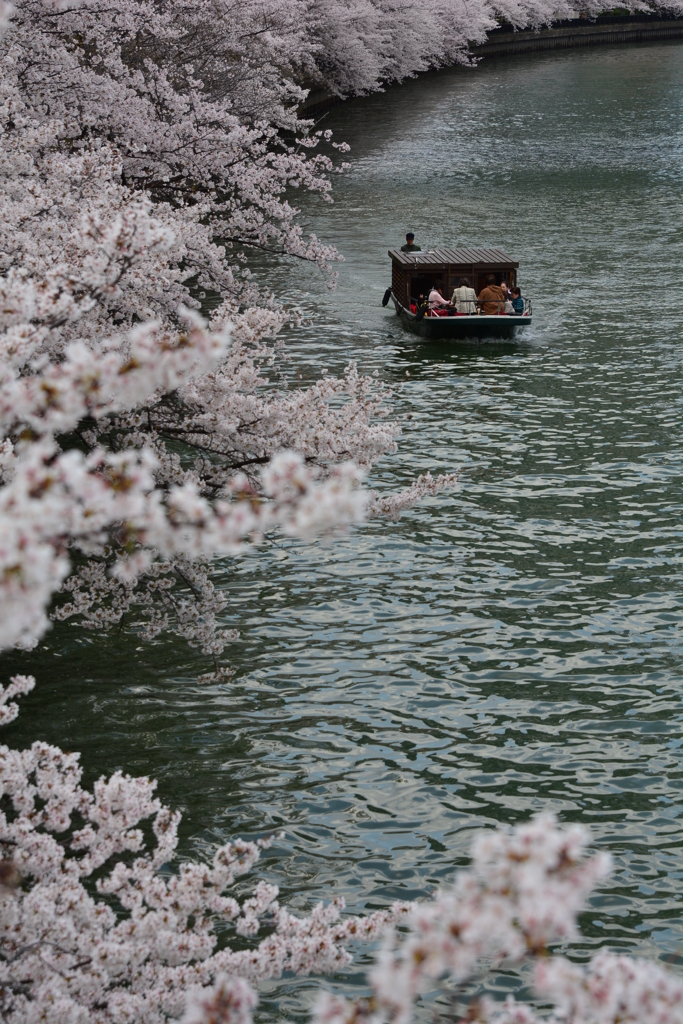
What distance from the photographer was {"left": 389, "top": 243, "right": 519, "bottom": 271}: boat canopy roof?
3155cm

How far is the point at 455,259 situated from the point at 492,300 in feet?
7.73

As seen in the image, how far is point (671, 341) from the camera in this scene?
2841 centimetres

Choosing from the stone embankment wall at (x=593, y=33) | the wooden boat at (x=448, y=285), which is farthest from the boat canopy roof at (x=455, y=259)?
the stone embankment wall at (x=593, y=33)

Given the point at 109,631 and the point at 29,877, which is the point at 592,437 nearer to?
the point at 109,631

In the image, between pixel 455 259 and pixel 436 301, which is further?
pixel 455 259

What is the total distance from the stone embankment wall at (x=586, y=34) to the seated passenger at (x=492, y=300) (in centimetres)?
6850

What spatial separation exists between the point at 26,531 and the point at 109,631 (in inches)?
474

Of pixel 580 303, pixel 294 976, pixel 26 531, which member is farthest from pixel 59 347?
pixel 580 303

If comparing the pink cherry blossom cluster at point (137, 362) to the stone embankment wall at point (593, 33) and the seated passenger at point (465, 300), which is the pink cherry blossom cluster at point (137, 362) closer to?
the seated passenger at point (465, 300)

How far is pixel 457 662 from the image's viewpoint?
14.6 metres

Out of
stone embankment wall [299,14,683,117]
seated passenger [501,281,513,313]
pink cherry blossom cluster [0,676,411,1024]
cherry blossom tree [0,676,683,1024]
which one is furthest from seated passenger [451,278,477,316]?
stone embankment wall [299,14,683,117]

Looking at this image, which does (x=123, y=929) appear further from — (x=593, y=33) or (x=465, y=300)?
(x=593, y=33)

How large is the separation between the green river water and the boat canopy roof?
89.2 inches

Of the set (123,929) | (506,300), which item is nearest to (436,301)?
(506,300)
